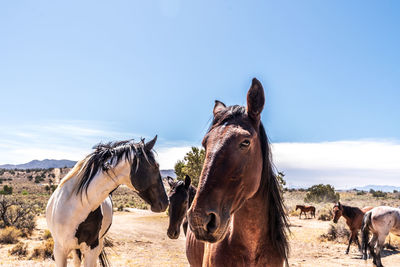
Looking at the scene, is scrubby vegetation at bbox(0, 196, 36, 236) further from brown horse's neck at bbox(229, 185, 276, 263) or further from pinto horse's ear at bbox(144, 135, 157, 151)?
brown horse's neck at bbox(229, 185, 276, 263)

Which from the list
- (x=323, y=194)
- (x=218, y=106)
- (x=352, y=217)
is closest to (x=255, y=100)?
(x=218, y=106)

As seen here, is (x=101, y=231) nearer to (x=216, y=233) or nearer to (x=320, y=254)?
(x=216, y=233)

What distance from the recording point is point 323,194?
140ft

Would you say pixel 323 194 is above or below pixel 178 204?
below

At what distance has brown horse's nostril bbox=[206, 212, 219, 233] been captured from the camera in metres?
1.66

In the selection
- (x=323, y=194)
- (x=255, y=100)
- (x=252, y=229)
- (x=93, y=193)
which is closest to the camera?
(x=255, y=100)

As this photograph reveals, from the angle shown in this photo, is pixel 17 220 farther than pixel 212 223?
Yes

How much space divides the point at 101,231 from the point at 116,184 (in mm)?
924

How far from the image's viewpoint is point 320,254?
1195 cm

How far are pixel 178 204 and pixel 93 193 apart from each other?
5.12ft

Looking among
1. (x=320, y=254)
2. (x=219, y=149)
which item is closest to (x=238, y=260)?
(x=219, y=149)

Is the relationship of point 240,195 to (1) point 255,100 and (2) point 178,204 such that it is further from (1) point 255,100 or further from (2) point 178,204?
(2) point 178,204

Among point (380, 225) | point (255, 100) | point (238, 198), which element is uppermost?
point (255, 100)

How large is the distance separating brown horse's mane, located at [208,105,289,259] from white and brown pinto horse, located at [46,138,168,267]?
231 centimetres
